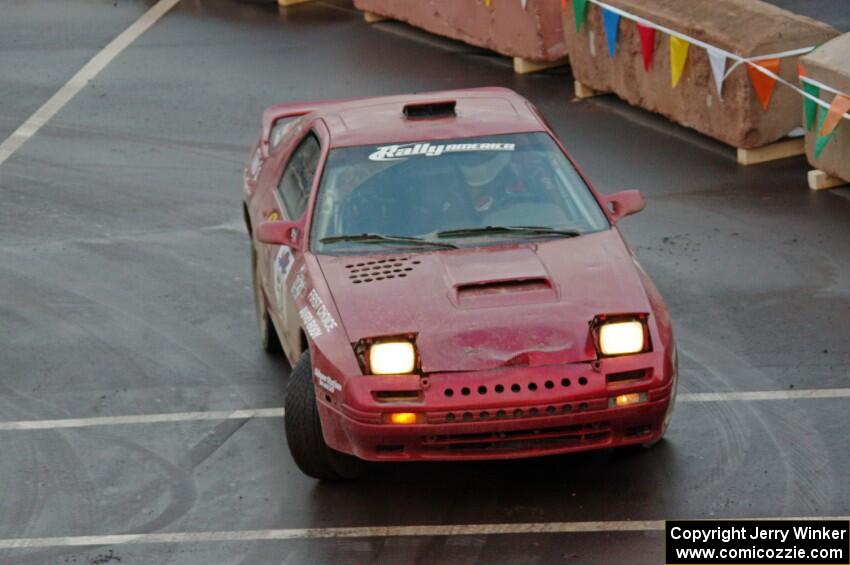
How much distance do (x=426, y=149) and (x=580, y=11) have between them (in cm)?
800

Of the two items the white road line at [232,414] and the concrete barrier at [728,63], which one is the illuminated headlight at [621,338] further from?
the concrete barrier at [728,63]

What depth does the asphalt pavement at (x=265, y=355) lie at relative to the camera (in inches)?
332

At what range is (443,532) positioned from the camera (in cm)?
828

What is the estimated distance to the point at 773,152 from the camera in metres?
15.3

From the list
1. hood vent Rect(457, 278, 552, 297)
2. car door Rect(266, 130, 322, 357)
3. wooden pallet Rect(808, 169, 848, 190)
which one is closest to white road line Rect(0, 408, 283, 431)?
car door Rect(266, 130, 322, 357)

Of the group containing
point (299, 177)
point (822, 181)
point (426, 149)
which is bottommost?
point (822, 181)

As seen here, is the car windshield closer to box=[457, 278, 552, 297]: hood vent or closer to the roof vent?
the roof vent

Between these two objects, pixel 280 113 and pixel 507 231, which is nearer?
pixel 507 231

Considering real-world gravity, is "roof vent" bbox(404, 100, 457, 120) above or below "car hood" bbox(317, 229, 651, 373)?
above

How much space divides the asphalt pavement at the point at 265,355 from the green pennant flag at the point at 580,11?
85cm

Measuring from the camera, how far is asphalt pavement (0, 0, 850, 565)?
8430mm

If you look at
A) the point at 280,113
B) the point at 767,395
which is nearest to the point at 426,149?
the point at 767,395

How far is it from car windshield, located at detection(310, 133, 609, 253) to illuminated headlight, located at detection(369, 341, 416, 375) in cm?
106

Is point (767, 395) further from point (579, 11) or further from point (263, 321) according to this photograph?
point (579, 11)
